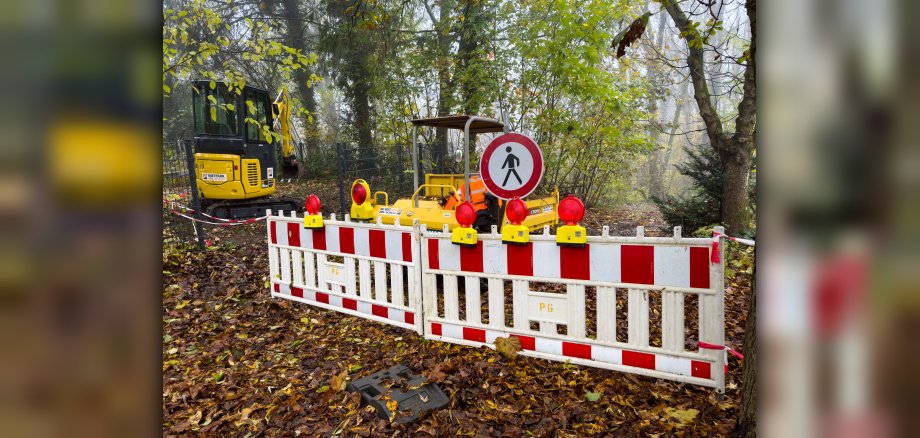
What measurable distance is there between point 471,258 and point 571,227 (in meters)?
1.07

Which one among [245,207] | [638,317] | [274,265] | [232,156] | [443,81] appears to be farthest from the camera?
[443,81]

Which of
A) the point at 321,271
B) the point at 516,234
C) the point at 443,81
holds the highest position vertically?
the point at 443,81

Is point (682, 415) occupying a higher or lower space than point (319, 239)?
lower

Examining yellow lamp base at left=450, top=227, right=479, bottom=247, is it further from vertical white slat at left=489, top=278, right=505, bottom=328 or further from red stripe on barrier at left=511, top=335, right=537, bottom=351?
red stripe on barrier at left=511, top=335, right=537, bottom=351

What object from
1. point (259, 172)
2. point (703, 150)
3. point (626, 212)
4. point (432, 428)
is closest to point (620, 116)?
point (703, 150)

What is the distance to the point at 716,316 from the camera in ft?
12.2

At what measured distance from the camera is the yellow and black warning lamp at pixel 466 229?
4.74m

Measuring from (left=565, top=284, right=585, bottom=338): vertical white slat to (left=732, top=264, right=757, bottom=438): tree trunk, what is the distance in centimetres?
162

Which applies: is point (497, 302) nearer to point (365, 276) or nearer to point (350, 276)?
point (365, 276)

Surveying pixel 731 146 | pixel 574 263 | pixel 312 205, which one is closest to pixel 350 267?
pixel 312 205

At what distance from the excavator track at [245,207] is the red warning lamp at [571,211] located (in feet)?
31.5

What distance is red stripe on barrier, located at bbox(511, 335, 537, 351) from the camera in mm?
4488

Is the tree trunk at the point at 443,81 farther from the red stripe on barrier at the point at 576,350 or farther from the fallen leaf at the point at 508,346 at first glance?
the red stripe on barrier at the point at 576,350
